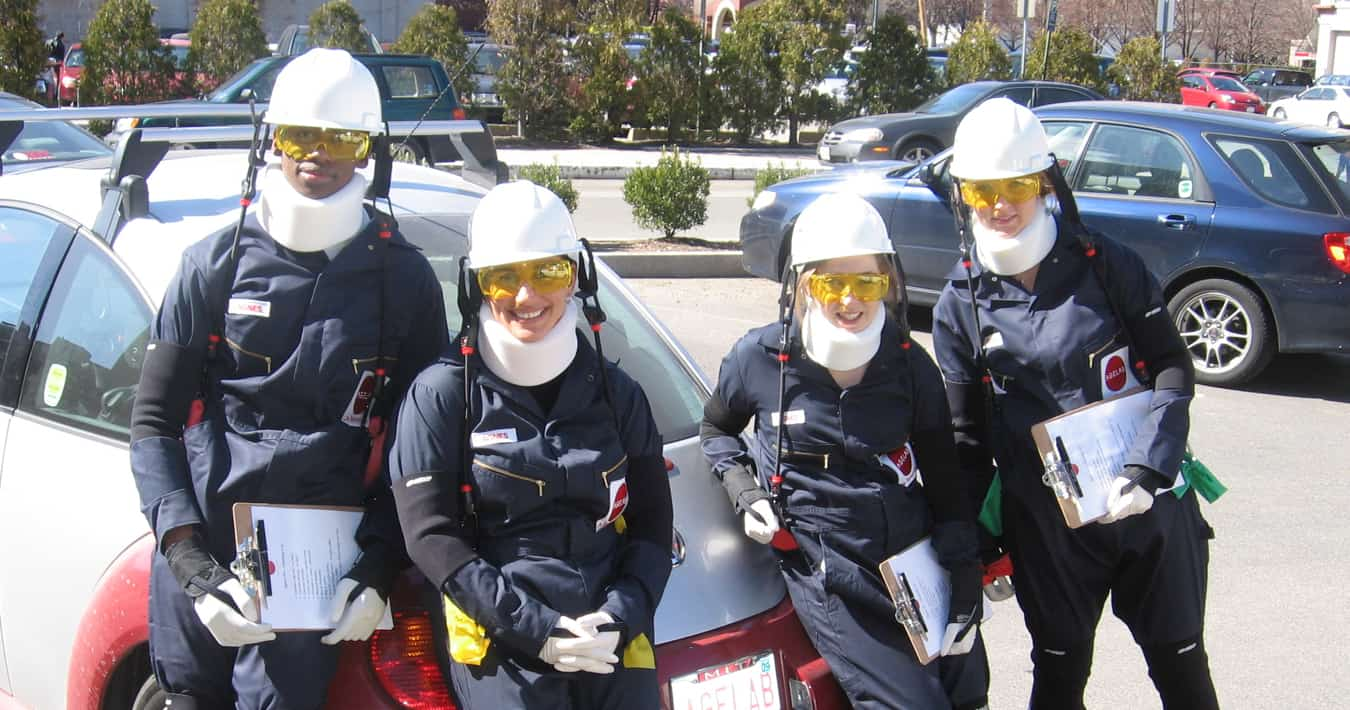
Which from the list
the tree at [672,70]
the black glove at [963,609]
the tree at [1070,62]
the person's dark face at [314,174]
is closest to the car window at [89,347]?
the person's dark face at [314,174]

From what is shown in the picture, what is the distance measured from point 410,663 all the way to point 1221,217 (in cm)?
744

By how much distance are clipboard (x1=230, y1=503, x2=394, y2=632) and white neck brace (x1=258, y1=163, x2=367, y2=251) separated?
0.57m

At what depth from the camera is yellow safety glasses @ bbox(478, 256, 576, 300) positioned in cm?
271

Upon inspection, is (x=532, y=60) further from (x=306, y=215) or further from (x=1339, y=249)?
(x=306, y=215)

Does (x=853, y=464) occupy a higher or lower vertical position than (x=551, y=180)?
lower

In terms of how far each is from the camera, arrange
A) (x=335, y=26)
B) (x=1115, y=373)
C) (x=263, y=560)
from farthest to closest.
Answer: (x=335, y=26)
(x=1115, y=373)
(x=263, y=560)

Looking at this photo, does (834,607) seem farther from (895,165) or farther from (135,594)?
(895,165)

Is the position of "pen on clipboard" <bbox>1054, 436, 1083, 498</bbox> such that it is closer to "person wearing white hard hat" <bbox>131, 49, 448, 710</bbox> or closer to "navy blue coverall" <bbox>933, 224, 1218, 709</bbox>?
"navy blue coverall" <bbox>933, 224, 1218, 709</bbox>

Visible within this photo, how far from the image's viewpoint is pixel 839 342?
309cm

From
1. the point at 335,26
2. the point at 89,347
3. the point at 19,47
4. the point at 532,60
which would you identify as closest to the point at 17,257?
the point at 89,347

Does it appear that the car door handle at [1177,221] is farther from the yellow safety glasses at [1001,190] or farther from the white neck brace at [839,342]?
the white neck brace at [839,342]

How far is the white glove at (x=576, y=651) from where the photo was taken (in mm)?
2596

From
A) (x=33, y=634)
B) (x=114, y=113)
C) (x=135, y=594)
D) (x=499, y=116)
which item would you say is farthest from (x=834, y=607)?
(x=499, y=116)

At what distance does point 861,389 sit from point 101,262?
193 cm
